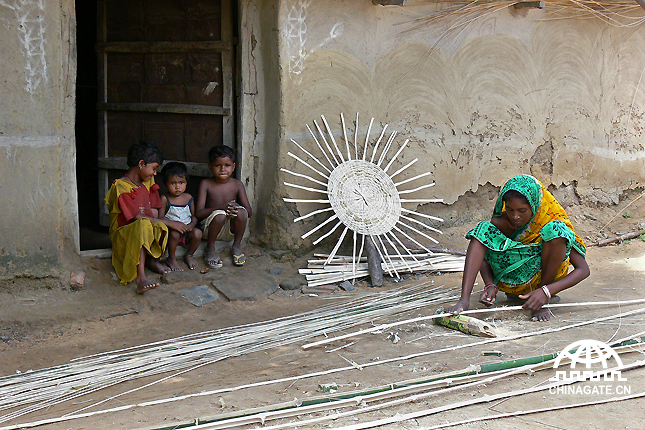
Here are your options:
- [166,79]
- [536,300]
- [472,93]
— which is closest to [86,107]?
[166,79]

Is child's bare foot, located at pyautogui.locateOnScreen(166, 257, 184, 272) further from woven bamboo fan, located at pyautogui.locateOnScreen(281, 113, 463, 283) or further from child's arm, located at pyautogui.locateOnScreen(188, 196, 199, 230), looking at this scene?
woven bamboo fan, located at pyautogui.locateOnScreen(281, 113, 463, 283)

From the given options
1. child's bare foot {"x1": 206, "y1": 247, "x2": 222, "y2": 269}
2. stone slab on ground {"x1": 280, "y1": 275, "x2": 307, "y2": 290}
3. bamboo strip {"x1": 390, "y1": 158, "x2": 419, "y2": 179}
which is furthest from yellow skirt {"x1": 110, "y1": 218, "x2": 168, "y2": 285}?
bamboo strip {"x1": 390, "y1": 158, "x2": 419, "y2": 179}

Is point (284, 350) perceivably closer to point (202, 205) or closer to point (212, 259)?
point (212, 259)

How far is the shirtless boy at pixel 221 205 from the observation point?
4188 mm

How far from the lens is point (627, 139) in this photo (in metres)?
5.84

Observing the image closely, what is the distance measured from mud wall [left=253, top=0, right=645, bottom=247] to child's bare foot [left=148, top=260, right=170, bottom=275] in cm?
78

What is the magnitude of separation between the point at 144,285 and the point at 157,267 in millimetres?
274

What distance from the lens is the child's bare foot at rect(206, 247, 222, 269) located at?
4199mm

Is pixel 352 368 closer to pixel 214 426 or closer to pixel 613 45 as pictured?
pixel 214 426

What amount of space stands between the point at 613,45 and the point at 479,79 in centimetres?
157

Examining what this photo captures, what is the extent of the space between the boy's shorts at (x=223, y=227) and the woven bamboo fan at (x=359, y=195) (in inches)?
18.6

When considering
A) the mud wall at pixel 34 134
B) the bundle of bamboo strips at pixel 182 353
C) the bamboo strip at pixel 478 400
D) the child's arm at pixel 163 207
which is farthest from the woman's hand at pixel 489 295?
the mud wall at pixel 34 134

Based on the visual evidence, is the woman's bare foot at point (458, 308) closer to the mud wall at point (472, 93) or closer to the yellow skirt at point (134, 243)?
the mud wall at point (472, 93)

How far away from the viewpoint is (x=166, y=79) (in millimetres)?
4691
